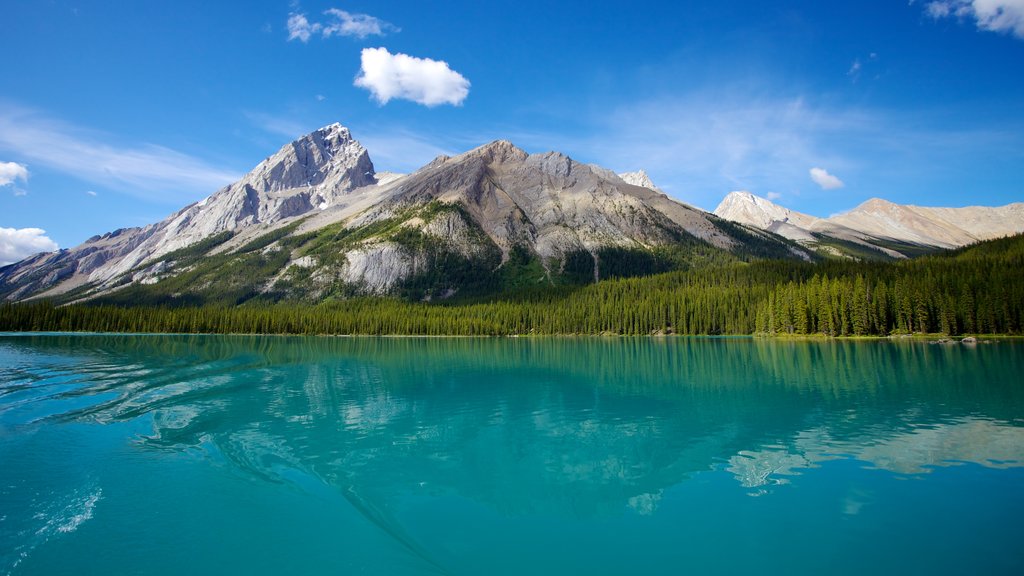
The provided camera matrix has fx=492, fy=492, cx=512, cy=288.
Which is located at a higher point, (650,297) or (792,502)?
(650,297)

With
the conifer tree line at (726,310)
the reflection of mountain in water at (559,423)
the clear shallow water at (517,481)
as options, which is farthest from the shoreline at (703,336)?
the clear shallow water at (517,481)

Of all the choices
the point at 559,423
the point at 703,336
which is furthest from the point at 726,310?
the point at 559,423

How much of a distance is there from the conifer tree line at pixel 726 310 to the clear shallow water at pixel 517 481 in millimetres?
76078

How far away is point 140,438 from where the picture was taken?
87.1 ft

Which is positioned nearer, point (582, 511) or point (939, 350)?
point (582, 511)

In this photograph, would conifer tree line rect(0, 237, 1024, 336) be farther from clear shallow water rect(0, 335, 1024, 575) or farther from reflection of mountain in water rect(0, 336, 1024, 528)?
clear shallow water rect(0, 335, 1024, 575)

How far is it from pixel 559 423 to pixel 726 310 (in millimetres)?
129420

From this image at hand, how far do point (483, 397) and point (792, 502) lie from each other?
25.9 m

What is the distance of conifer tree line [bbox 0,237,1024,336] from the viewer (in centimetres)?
9775

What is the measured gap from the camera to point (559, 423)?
98.1ft

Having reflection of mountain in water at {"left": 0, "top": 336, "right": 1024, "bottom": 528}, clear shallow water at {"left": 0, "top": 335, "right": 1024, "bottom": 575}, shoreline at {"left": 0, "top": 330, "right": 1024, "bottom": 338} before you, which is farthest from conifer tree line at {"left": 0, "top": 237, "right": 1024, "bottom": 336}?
clear shallow water at {"left": 0, "top": 335, "right": 1024, "bottom": 575}

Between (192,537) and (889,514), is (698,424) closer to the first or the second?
(889,514)

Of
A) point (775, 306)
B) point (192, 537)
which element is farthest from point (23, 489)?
point (775, 306)

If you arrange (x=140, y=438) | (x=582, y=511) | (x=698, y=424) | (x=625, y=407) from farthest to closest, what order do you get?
(x=625, y=407) → (x=698, y=424) → (x=140, y=438) → (x=582, y=511)
